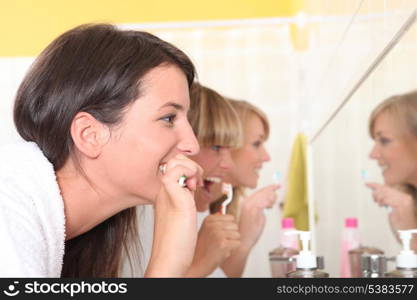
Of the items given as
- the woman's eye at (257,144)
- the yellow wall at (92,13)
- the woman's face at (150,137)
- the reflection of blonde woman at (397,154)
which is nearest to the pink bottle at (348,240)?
the reflection of blonde woman at (397,154)

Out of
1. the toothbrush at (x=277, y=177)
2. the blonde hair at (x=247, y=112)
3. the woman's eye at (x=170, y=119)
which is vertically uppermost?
the blonde hair at (x=247, y=112)

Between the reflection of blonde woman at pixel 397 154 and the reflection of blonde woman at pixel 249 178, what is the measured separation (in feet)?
2.87

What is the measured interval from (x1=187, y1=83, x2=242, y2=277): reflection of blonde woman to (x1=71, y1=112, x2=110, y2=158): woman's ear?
0.46 m

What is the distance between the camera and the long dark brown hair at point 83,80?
90cm

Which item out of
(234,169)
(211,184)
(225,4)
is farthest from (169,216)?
(225,4)

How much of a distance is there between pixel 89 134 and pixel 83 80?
3.3 inches

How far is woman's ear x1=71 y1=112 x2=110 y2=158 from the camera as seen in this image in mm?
906

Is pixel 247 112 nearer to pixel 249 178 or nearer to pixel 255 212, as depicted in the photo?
pixel 249 178

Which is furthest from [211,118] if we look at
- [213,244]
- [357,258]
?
[357,258]

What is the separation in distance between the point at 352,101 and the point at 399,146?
31 centimetres

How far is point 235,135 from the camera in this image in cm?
172

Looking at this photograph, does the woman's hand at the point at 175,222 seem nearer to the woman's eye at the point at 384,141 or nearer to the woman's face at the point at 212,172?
the woman's eye at the point at 384,141

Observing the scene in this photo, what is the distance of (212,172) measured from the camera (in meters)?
1.73

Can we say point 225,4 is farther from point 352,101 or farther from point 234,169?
point 352,101
